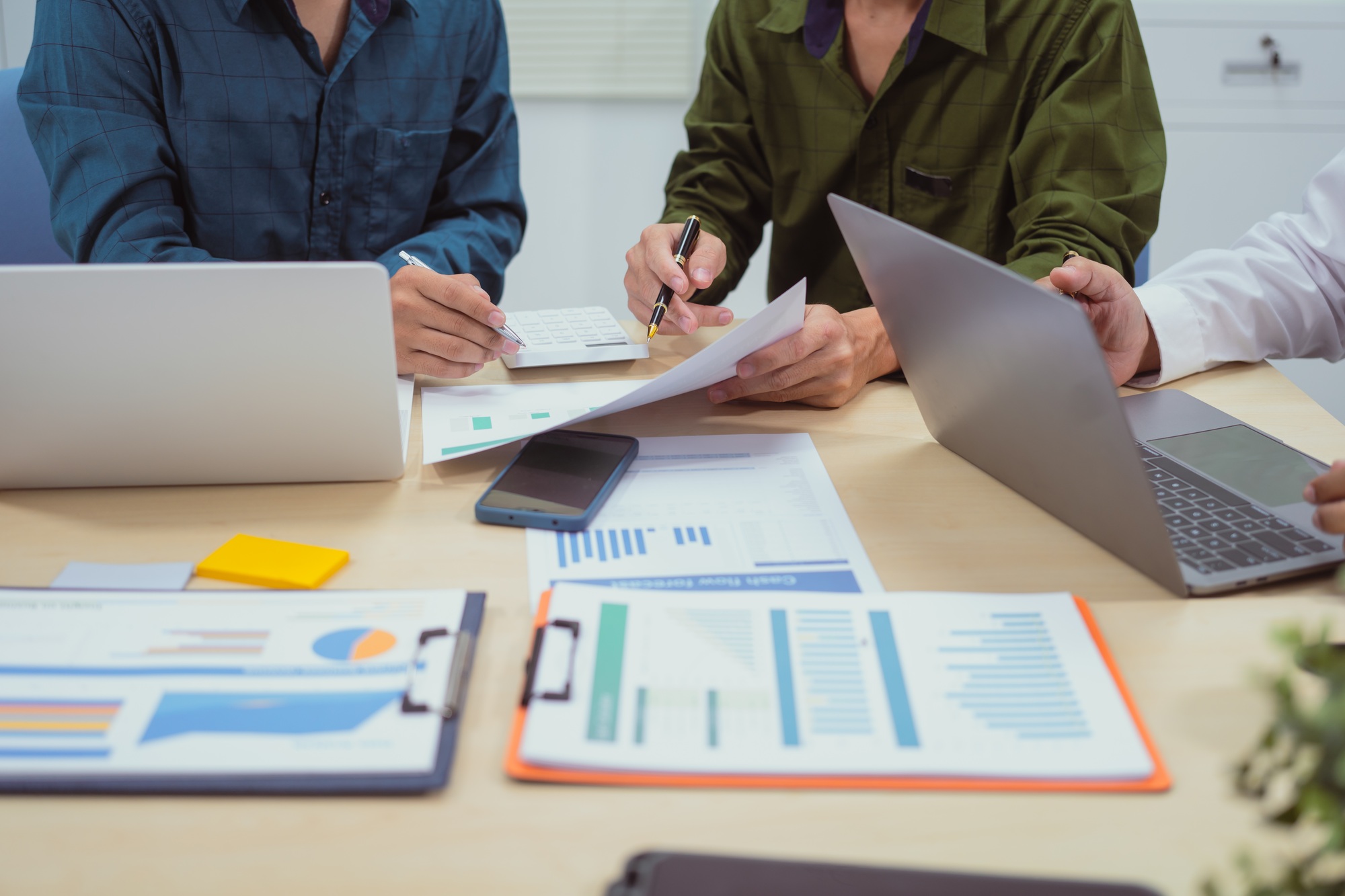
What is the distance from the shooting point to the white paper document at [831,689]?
1.60 ft

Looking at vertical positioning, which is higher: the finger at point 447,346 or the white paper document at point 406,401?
the finger at point 447,346

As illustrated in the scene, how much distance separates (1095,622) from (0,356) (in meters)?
0.77

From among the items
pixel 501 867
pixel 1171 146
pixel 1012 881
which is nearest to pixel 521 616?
pixel 501 867

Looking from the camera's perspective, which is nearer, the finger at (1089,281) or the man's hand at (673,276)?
the finger at (1089,281)

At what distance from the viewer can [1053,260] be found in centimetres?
110

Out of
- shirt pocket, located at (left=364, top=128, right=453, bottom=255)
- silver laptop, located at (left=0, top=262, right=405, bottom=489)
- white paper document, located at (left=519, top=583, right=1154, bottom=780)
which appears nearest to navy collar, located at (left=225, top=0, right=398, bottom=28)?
shirt pocket, located at (left=364, top=128, right=453, bottom=255)

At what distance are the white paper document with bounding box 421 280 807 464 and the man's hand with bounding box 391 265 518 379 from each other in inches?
1.4

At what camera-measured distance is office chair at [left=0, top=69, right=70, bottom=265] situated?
4.24ft

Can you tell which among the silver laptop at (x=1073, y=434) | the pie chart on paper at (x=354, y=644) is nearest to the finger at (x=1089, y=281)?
the silver laptop at (x=1073, y=434)

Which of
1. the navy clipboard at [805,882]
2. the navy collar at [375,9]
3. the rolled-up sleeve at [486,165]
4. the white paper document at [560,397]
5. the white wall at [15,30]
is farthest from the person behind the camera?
the white wall at [15,30]

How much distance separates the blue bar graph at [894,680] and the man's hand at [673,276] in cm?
50

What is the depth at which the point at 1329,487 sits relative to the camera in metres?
0.65

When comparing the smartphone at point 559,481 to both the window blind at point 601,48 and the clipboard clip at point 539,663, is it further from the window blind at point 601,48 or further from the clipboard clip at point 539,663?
the window blind at point 601,48

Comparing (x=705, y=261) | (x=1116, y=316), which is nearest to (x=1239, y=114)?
(x=1116, y=316)
